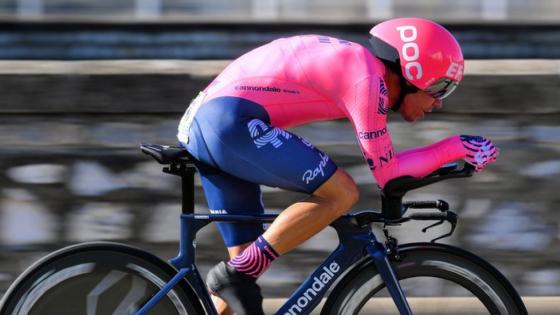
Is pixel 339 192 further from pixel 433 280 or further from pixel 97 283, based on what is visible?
pixel 97 283

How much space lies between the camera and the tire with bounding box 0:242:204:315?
3.99m

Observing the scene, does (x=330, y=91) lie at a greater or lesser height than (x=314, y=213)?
greater

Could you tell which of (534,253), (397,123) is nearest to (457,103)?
(397,123)

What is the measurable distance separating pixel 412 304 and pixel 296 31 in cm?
1602

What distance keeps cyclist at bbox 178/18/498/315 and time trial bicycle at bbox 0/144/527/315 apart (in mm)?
90

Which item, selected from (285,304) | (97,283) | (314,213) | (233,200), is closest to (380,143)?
(314,213)

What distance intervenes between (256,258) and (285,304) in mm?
222

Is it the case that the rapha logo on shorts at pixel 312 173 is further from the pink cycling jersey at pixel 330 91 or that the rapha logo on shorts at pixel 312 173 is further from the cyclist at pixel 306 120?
the pink cycling jersey at pixel 330 91

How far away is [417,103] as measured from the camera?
13.4 ft

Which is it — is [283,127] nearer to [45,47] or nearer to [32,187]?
[32,187]

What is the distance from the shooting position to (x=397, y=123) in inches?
215

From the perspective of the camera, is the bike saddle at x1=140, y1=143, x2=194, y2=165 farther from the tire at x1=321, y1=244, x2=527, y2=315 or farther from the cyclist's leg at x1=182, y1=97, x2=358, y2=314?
the tire at x1=321, y1=244, x2=527, y2=315

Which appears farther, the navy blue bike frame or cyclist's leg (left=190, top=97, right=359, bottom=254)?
the navy blue bike frame

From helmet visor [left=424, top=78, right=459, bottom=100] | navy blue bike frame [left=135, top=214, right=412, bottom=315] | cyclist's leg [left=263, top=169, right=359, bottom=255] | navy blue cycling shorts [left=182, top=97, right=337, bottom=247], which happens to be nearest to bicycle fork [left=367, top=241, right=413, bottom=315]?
navy blue bike frame [left=135, top=214, right=412, bottom=315]
